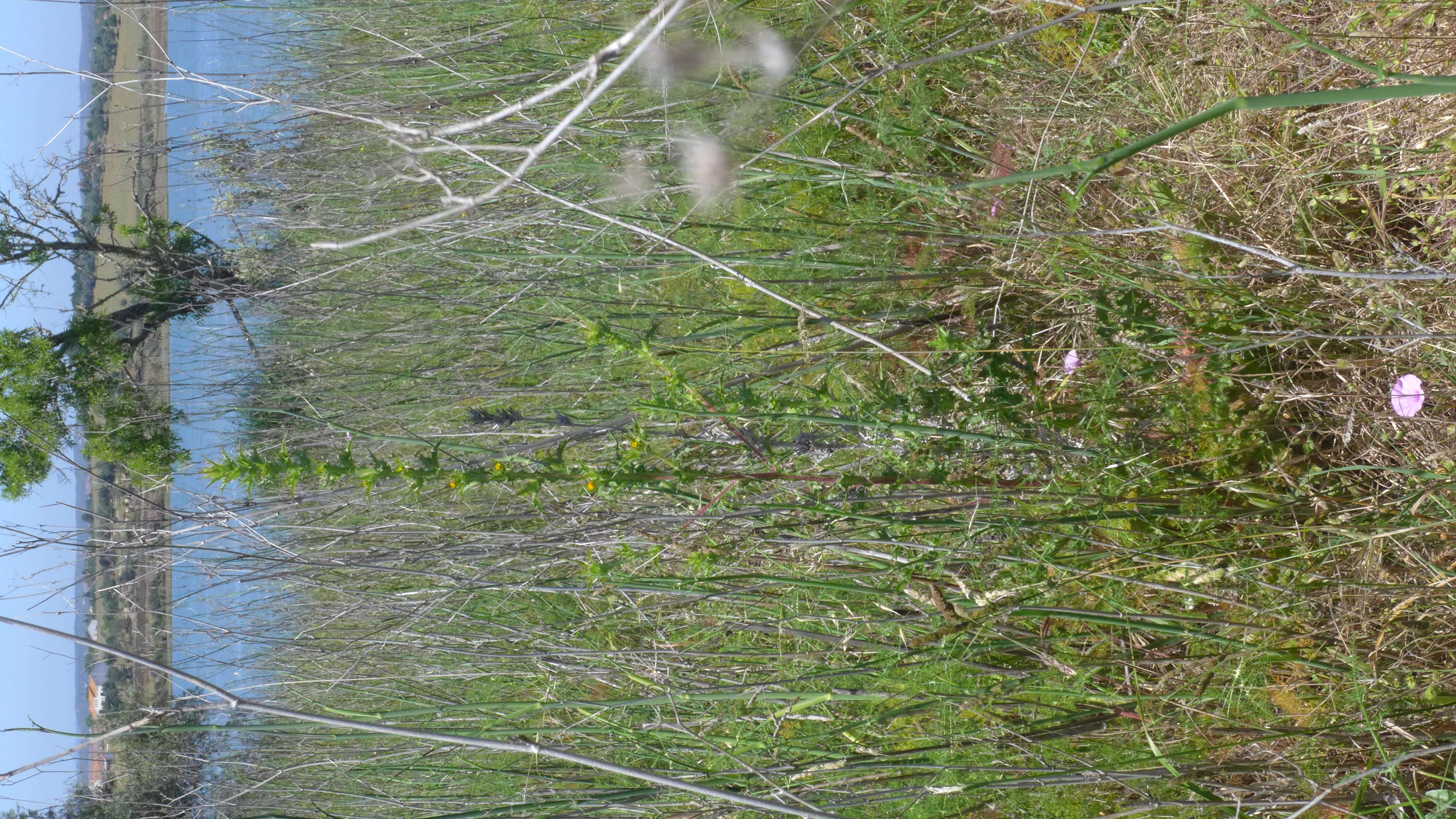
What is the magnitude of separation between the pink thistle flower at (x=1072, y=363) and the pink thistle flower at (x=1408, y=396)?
1.80 feet

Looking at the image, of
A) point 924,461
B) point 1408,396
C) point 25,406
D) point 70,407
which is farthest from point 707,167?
point 70,407

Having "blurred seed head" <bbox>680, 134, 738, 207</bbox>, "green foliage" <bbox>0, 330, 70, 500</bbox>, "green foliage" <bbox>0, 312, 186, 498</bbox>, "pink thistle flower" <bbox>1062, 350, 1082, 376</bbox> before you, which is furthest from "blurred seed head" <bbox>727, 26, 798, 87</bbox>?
"green foliage" <bbox>0, 330, 70, 500</bbox>

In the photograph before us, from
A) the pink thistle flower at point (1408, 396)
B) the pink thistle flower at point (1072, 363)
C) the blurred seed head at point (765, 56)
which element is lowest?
the pink thistle flower at point (1408, 396)

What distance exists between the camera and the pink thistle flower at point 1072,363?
174 cm

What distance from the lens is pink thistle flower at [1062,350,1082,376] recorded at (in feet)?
5.72

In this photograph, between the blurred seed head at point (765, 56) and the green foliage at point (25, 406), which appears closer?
the blurred seed head at point (765, 56)

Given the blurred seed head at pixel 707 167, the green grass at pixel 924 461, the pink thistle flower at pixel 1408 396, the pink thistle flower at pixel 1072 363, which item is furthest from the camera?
the blurred seed head at pixel 707 167

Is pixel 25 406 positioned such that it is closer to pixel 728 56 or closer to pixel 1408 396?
pixel 728 56

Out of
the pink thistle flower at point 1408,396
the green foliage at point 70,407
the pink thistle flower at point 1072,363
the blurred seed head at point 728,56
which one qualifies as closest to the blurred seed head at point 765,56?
the blurred seed head at point 728,56

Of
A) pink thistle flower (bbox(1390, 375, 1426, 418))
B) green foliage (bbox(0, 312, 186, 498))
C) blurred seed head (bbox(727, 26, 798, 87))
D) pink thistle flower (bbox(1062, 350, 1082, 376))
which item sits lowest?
pink thistle flower (bbox(1390, 375, 1426, 418))

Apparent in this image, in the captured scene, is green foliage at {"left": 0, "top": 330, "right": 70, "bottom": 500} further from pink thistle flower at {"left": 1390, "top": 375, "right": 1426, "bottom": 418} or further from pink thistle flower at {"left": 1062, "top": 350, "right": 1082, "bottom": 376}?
pink thistle flower at {"left": 1390, "top": 375, "right": 1426, "bottom": 418}

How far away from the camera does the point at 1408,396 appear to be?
60.5 inches

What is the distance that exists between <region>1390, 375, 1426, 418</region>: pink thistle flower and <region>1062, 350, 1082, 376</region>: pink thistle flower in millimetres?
550

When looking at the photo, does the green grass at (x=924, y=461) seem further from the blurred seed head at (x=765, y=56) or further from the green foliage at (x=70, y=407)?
the green foliage at (x=70, y=407)
